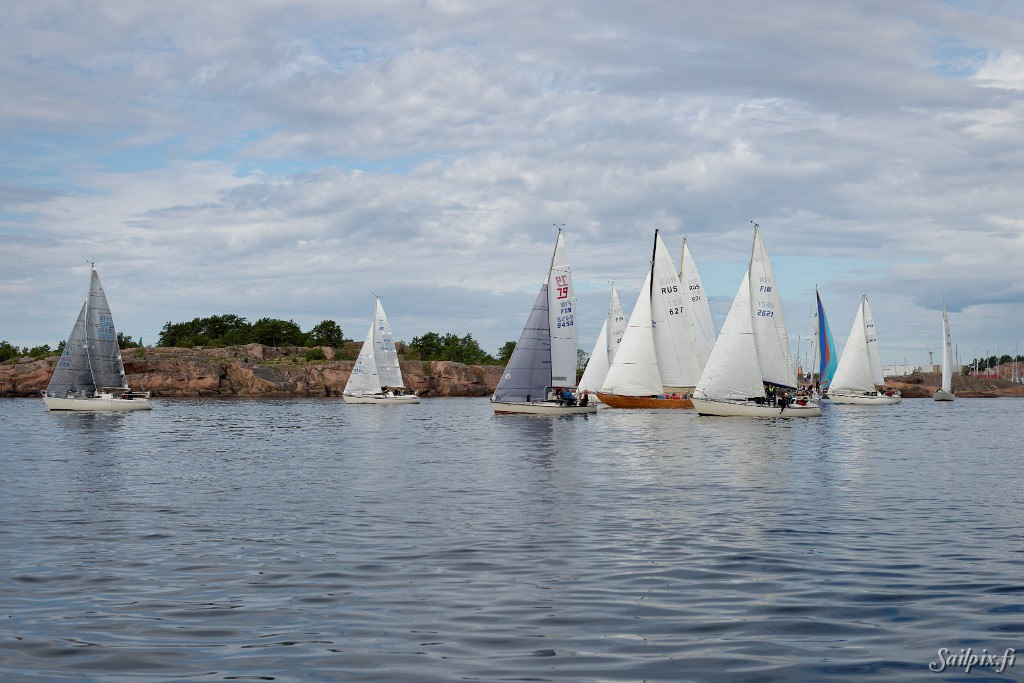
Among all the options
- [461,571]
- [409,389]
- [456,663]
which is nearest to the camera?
[456,663]

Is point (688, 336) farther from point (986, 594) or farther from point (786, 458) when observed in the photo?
point (986, 594)

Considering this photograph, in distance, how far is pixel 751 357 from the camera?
66.8 m

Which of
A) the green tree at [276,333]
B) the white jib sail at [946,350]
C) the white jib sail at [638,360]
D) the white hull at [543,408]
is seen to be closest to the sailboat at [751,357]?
the white hull at [543,408]

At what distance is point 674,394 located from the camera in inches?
3319

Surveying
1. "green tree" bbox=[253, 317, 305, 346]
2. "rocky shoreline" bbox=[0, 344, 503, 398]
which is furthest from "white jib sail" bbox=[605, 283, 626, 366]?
"green tree" bbox=[253, 317, 305, 346]

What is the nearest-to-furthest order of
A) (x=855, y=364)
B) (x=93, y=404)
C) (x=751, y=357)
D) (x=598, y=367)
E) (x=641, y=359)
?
(x=751, y=357) < (x=641, y=359) < (x=93, y=404) < (x=598, y=367) < (x=855, y=364)

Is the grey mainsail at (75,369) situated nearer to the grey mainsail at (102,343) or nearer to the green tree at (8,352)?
the grey mainsail at (102,343)

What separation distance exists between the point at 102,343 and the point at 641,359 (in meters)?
46.6

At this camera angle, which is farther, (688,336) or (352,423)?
(688,336)

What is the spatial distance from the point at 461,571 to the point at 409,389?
154 metres

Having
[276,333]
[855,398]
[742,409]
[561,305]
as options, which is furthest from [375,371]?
[276,333]

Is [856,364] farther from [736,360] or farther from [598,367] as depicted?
[736,360]

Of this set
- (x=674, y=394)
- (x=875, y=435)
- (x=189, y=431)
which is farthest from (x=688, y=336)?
(x=189, y=431)

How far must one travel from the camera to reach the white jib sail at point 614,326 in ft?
311
